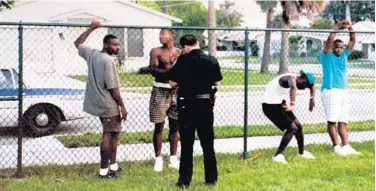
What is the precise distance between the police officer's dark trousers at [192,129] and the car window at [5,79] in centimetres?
427

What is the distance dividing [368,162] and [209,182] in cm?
261

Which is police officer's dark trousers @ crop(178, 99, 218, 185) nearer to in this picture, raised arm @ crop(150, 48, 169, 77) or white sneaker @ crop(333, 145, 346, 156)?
raised arm @ crop(150, 48, 169, 77)

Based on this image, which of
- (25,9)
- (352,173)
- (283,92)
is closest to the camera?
(352,173)

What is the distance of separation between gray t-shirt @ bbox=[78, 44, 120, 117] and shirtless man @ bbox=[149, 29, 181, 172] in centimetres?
60

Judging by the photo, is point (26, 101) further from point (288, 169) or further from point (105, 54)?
point (288, 169)

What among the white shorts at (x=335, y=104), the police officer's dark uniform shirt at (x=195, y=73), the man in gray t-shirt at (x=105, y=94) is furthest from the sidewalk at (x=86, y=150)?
the police officer's dark uniform shirt at (x=195, y=73)

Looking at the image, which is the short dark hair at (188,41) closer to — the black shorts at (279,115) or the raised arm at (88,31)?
the raised arm at (88,31)

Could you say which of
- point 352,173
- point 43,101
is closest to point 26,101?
point 43,101

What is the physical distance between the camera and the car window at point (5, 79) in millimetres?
9598

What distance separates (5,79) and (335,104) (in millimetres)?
5427

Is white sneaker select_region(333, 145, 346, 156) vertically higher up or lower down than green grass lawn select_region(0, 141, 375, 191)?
higher up

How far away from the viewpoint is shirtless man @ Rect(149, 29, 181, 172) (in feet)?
23.7

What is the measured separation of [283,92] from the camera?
7.92 meters

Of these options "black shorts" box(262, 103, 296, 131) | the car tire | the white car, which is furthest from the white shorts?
the car tire
